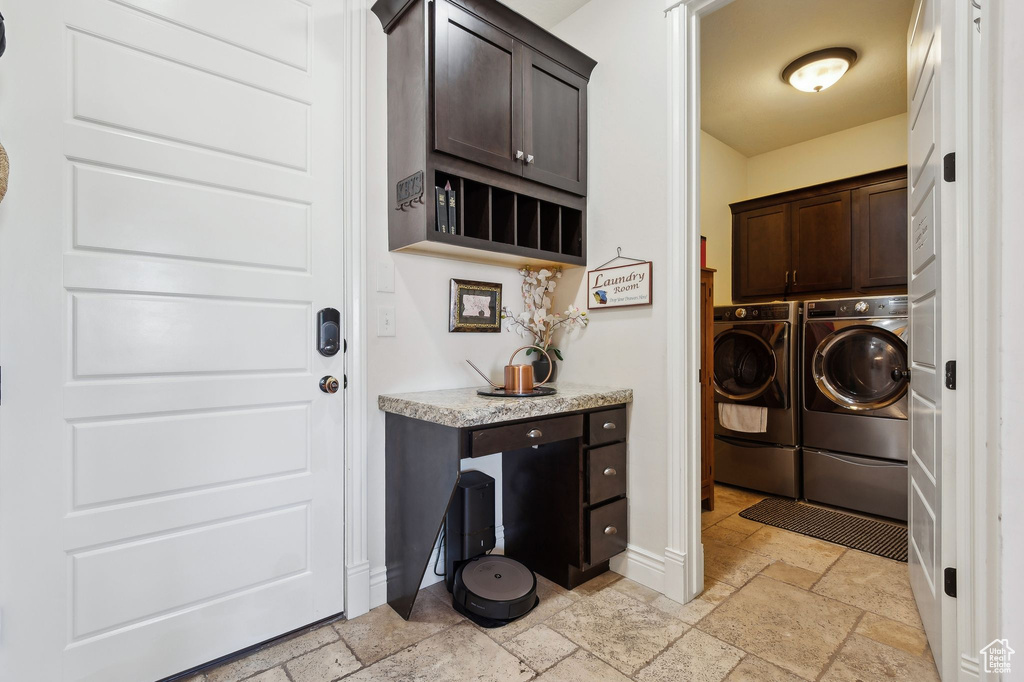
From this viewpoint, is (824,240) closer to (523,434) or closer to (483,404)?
(523,434)

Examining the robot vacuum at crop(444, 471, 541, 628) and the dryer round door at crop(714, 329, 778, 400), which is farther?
the dryer round door at crop(714, 329, 778, 400)

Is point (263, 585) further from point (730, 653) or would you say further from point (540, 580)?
point (730, 653)

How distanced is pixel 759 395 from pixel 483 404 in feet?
8.03

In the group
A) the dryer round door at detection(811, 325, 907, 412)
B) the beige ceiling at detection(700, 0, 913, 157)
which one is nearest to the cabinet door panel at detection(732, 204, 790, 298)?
the beige ceiling at detection(700, 0, 913, 157)

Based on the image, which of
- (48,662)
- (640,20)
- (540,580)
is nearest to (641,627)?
(540,580)

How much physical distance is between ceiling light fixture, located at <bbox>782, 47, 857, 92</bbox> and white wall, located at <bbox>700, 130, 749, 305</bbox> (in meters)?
0.92

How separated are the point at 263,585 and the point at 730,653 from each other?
1606 mm

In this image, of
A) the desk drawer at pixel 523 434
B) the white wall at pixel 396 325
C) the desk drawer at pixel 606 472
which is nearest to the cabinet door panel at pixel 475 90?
the white wall at pixel 396 325

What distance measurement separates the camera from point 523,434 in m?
1.79

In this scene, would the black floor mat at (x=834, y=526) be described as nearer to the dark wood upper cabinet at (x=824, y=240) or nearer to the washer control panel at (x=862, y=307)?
the washer control panel at (x=862, y=307)

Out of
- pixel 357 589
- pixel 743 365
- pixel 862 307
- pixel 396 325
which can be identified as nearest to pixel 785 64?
pixel 862 307

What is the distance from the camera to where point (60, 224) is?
134 cm

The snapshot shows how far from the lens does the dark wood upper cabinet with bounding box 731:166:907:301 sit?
11.2 ft

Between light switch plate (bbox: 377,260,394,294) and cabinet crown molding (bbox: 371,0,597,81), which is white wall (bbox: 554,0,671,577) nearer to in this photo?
cabinet crown molding (bbox: 371,0,597,81)
